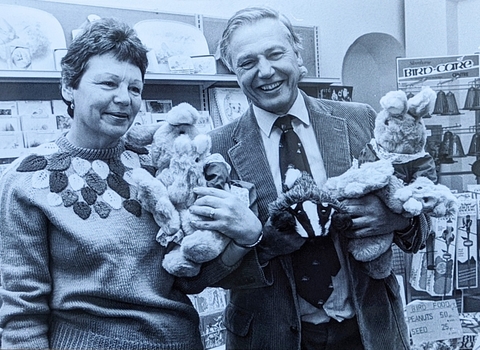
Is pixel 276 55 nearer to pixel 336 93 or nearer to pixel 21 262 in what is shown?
pixel 336 93

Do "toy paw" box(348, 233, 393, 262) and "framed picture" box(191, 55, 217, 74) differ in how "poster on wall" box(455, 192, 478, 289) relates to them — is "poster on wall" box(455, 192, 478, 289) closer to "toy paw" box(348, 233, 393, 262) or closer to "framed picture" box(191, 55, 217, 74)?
"toy paw" box(348, 233, 393, 262)

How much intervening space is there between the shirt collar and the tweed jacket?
0.6 inches

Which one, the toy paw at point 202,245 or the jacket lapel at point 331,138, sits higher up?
the jacket lapel at point 331,138

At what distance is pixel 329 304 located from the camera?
3.94 feet

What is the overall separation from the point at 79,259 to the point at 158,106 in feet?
1.94

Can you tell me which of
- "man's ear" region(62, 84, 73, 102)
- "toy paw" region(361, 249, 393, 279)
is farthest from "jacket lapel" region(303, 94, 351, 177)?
"man's ear" region(62, 84, 73, 102)

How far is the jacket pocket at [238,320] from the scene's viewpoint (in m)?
1.26

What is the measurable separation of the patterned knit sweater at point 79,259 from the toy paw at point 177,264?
3cm

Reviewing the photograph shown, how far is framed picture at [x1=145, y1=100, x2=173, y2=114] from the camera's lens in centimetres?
143

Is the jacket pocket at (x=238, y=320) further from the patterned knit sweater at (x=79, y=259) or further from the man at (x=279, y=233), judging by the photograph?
the patterned knit sweater at (x=79, y=259)

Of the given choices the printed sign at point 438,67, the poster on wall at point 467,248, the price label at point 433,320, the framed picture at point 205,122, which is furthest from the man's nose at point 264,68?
the price label at point 433,320

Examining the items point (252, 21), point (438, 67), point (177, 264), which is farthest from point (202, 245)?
point (438, 67)

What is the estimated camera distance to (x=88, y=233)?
0.98 metres

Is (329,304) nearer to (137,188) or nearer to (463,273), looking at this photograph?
A: (137,188)
